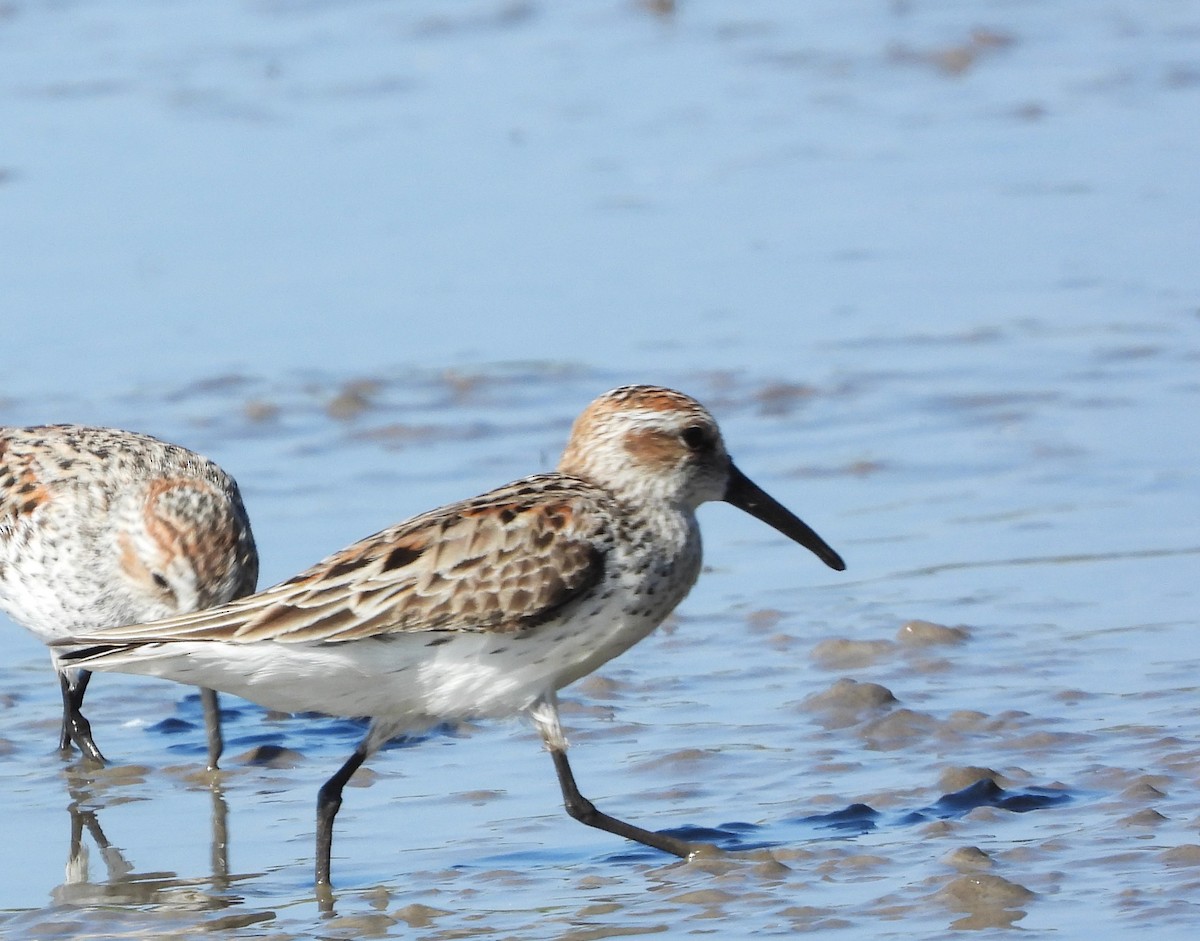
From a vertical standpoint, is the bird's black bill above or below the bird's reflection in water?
above

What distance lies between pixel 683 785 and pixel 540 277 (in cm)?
598

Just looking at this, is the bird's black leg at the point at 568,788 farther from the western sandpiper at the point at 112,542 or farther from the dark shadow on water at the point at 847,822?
the western sandpiper at the point at 112,542

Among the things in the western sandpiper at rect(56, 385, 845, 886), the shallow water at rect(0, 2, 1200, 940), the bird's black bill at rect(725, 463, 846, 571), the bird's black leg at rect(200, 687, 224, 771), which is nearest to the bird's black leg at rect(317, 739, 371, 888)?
the western sandpiper at rect(56, 385, 845, 886)

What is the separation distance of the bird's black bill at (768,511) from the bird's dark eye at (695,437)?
24 cm

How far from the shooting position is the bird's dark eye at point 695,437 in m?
7.72

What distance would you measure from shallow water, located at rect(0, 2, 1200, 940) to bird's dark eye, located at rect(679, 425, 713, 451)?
116 cm

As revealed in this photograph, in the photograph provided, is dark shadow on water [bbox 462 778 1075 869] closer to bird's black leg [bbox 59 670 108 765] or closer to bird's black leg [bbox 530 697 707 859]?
bird's black leg [bbox 530 697 707 859]

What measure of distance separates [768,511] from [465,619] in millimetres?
1492

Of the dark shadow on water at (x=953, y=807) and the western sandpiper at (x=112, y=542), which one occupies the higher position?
the western sandpiper at (x=112, y=542)

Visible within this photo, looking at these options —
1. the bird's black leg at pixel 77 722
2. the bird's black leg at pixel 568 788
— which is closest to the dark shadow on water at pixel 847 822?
the bird's black leg at pixel 568 788

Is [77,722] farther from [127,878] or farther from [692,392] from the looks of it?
[692,392]

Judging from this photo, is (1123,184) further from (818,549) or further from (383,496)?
(818,549)

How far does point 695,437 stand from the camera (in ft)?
25.4

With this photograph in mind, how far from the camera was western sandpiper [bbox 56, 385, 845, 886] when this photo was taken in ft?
23.2
